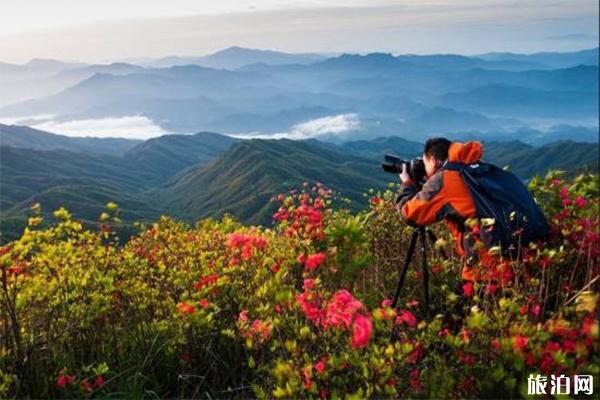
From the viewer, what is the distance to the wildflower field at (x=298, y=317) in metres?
3.43

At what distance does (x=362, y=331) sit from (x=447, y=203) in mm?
2251

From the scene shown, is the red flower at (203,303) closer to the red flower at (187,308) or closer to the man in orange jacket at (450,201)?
the red flower at (187,308)

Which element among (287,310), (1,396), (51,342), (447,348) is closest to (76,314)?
(51,342)

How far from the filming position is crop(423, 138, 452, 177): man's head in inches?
223

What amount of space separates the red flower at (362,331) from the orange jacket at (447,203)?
1996 mm

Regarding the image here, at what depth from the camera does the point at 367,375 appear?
10.8ft

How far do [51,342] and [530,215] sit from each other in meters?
4.08

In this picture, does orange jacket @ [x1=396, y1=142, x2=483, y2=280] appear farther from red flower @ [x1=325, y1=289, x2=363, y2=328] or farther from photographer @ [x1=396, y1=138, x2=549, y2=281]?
red flower @ [x1=325, y1=289, x2=363, y2=328]

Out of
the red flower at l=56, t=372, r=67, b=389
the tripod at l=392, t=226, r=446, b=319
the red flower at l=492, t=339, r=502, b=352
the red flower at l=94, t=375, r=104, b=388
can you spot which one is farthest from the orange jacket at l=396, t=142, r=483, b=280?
the red flower at l=56, t=372, r=67, b=389

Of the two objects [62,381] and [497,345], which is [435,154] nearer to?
[497,345]

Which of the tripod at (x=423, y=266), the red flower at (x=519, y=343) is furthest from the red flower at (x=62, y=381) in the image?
the red flower at (x=519, y=343)

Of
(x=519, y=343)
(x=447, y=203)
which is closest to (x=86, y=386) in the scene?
(x=519, y=343)

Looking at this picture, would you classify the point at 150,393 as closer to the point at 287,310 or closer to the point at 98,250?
the point at 287,310

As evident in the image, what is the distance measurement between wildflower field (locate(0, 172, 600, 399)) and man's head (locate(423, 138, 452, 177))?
0.96 metres
